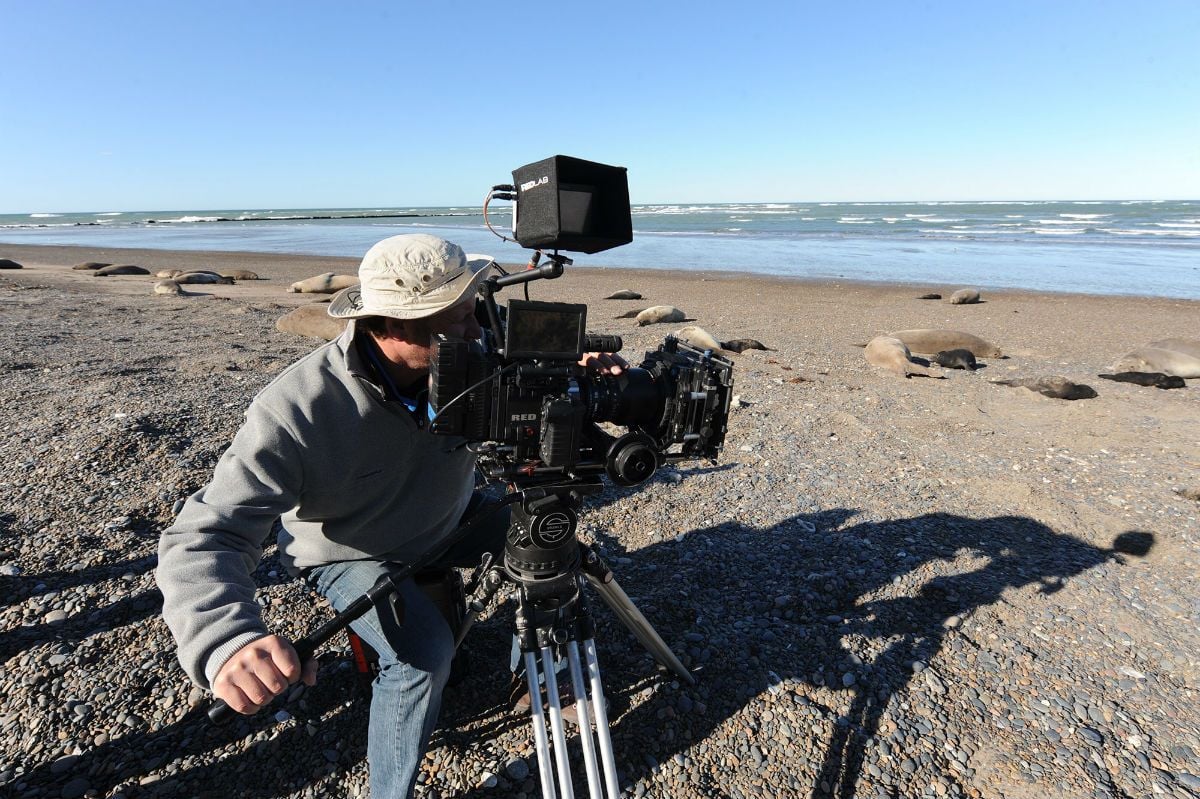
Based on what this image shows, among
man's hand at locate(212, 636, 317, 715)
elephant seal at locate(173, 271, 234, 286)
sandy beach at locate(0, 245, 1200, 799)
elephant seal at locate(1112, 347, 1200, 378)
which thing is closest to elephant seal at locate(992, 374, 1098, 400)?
sandy beach at locate(0, 245, 1200, 799)

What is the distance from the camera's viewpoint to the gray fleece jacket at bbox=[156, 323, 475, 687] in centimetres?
164

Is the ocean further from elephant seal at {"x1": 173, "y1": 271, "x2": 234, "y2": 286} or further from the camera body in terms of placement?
the camera body

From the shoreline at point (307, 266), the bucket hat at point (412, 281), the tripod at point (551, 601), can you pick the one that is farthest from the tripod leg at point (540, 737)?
the shoreline at point (307, 266)

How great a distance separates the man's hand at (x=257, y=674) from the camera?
1.51 m

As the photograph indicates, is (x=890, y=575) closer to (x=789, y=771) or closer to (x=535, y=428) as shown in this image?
(x=789, y=771)

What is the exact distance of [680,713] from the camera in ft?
9.27

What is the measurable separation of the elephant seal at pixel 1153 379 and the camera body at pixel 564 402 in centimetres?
885

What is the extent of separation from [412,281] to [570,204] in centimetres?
56

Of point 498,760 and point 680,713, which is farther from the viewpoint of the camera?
point 680,713

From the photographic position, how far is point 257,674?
1.54 m

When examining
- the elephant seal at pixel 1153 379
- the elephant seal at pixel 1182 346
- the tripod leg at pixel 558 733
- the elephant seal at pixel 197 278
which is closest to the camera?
the tripod leg at pixel 558 733

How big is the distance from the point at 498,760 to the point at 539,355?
5.70 feet

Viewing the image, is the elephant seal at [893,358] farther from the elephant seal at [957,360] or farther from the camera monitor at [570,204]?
the camera monitor at [570,204]

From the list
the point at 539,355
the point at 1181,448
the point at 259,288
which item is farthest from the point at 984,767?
the point at 259,288
